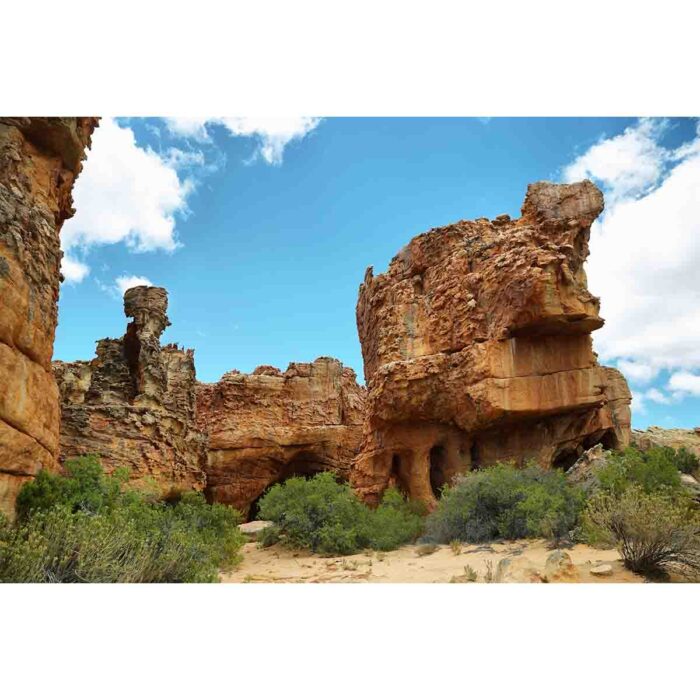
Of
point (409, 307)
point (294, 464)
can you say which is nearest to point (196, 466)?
point (409, 307)

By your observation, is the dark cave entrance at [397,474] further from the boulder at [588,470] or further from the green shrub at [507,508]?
the boulder at [588,470]

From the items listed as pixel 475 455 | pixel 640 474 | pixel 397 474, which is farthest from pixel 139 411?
pixel 475 455

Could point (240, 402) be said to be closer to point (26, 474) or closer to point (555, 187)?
point (555, 187)

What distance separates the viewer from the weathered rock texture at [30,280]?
5.95 m

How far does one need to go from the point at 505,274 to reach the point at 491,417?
4698mm

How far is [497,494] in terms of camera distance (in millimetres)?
12430

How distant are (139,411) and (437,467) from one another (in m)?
11.6

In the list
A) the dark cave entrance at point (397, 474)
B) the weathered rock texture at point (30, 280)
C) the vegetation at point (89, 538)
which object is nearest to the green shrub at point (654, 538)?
the vegetation at point (89, 538)

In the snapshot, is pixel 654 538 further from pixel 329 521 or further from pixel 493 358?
pixel 493 358

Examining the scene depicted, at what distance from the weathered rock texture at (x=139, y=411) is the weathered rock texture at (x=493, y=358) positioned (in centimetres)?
740

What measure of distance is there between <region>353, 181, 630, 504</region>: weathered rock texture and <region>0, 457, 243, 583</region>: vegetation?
10.5 metres

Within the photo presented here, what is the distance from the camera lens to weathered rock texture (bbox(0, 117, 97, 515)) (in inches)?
234

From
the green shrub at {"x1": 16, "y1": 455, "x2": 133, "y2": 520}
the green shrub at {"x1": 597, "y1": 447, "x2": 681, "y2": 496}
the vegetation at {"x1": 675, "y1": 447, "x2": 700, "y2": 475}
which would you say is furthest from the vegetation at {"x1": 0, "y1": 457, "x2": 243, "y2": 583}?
the vegetation at {"x1": 675, "y1": 447, "x2": 700, "y2": 475}

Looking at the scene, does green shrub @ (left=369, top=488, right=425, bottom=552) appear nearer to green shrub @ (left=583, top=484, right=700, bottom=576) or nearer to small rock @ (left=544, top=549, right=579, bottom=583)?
green shrub @ (left=583, top=484, right=700, bottom=576)
